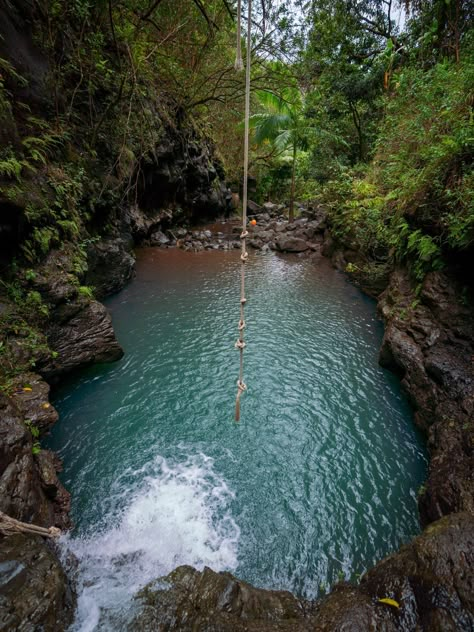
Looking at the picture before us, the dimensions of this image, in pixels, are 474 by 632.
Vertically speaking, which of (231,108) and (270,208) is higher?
(231,108)

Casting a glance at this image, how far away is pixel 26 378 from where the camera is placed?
14.9 feet

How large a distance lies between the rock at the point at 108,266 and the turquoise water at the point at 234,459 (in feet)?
5.92

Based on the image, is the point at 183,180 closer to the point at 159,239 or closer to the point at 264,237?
the point at 159,239

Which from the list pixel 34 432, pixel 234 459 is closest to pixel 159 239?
pixel 34 432

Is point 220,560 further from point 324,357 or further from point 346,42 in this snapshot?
point 346,42

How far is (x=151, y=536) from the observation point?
11.4 ft

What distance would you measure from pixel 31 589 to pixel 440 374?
5.54 meters

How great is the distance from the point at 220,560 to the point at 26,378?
12.4 ft

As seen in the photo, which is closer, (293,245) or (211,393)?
(211,393)

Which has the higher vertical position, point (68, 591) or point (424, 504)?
point (68, 591)

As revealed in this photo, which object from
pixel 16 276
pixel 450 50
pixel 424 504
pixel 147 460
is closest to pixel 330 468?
pixel 424 504

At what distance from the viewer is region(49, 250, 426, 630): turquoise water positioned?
10.8 ft

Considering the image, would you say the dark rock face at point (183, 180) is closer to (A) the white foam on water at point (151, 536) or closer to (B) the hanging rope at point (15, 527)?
(A) the white foam on water at point (151, 536)

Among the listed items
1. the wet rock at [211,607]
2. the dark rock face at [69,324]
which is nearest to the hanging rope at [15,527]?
the wet rock at [211,607]
